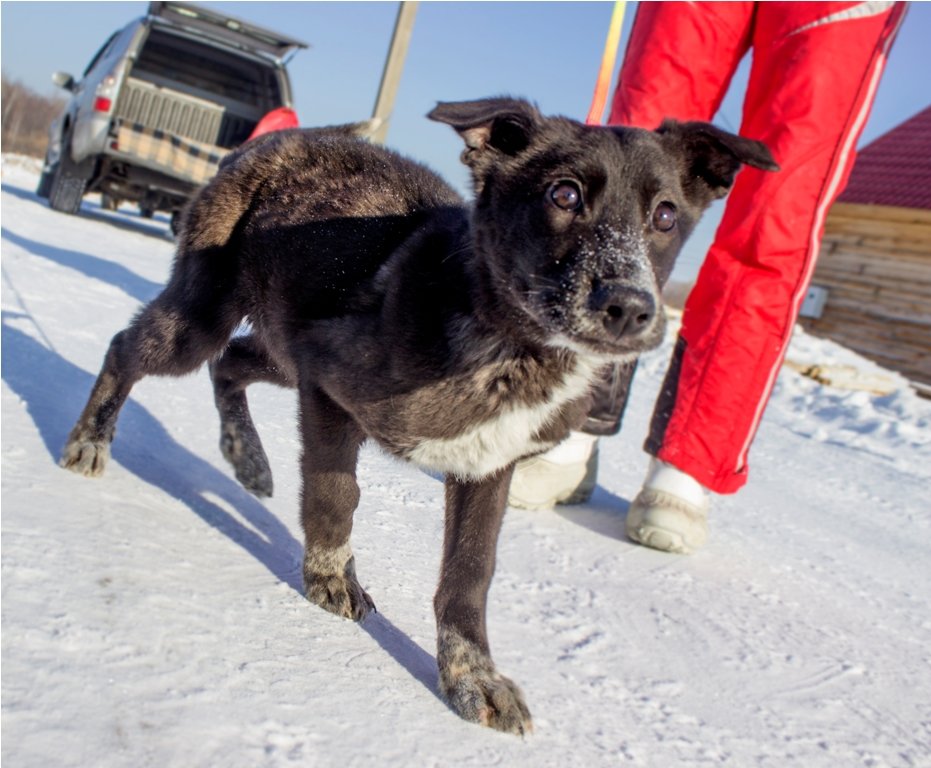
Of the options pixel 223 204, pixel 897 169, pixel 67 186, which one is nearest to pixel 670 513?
pixel 223 204

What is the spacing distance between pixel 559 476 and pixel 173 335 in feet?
5.24

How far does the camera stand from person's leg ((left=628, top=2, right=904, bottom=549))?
3.29 m

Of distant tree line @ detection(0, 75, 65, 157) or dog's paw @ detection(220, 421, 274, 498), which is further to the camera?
distant tree line @ detection(0, 75, 65, 157)

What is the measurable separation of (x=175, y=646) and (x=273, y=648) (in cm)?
22

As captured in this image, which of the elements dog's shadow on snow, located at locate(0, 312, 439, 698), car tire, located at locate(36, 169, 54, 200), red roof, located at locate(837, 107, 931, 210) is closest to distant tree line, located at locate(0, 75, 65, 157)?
car tire, located at locate(36, 169, 54, 200)

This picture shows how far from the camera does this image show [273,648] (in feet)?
6.03

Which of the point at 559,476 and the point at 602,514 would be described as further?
the point at 602,514

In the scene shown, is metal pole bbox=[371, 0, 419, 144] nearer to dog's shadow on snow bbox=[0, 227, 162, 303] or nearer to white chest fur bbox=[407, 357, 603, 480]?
dog's shadow on snow bbox=[0, 227, 162, 303]

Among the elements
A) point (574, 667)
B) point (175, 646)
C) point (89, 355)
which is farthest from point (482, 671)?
point (89, 355)

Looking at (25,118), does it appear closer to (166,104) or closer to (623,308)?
(166,104)

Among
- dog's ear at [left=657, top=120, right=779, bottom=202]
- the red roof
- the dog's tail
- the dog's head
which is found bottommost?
the dog's tail

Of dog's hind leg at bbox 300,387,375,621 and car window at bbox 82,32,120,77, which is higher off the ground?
car window at bbox 82,32,120,77

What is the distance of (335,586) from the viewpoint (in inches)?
86.2

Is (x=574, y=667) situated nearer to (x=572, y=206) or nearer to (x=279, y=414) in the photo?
(x=572, y=206)
